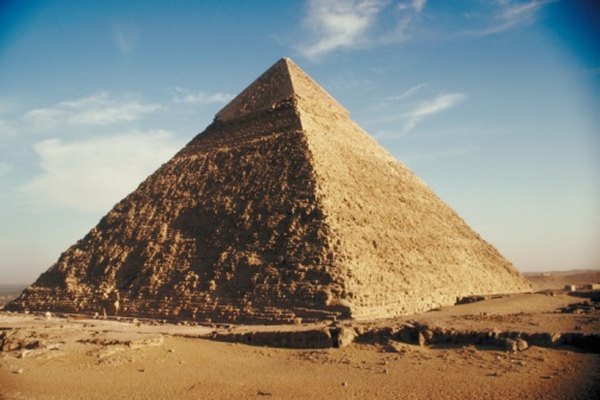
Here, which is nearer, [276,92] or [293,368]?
[293,368]

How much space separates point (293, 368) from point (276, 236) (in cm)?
868

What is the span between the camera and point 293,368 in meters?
12.3

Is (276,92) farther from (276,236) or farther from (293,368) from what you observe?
(293,368)

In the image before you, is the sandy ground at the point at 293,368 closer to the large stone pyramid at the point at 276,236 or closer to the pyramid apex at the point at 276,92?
the large stone pyramid at the point at 276,236

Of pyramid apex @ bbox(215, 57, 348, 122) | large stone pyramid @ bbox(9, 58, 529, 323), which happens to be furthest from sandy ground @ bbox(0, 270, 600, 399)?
pyramid apex @ bbox(215, 57, 348, 122)

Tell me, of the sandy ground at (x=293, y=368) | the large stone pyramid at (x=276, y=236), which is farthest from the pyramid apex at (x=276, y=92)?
the sandy ground at (x=293, y=368)

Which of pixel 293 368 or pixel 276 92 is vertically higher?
pixel 276 92

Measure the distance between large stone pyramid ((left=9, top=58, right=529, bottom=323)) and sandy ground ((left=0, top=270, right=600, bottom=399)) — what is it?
2.70 metres

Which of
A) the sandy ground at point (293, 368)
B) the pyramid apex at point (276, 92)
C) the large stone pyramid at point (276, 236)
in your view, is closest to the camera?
the sandy ground at point (293, 368)

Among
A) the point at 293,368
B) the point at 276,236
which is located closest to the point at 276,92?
the point at 276,236

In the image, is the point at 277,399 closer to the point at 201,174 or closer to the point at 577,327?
the point at 577,327

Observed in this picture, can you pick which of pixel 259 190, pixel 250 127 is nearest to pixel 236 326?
pixel 259 190

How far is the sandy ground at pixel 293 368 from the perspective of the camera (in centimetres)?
1000

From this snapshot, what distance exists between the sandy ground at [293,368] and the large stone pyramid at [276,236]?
106 inches
